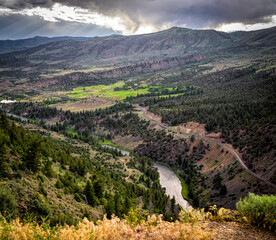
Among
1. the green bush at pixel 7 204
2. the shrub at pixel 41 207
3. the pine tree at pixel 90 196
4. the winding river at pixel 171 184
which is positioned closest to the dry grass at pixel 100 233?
the green bush at pixel 7 204

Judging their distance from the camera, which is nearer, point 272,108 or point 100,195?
point 100,195

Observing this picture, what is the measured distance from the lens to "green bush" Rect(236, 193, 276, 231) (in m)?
17.6

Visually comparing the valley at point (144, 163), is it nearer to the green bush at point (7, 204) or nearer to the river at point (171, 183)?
the green bush at point (7, 204)

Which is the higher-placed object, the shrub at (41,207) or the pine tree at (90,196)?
the shrub at (41,207)

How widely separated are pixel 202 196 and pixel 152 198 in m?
18.3

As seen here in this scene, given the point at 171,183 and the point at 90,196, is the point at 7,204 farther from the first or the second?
the point at 171,183

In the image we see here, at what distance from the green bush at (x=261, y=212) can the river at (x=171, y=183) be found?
5009 cm

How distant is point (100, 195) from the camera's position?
48438 mm

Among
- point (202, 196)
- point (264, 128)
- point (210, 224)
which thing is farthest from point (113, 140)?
point (210, 224)

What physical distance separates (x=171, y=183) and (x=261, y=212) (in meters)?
67.3

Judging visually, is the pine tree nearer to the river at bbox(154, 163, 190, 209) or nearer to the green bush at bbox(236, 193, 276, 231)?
the green bush at bbox(236, 193, 276, 231)

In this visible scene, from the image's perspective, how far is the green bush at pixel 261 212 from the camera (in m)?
17.6

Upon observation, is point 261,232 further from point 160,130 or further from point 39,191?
point 160,130

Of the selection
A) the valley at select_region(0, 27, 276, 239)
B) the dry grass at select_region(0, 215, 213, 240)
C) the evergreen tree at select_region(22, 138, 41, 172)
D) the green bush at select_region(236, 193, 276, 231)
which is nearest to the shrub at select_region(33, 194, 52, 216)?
the valley at select_region(0, 27, 276, 239)
